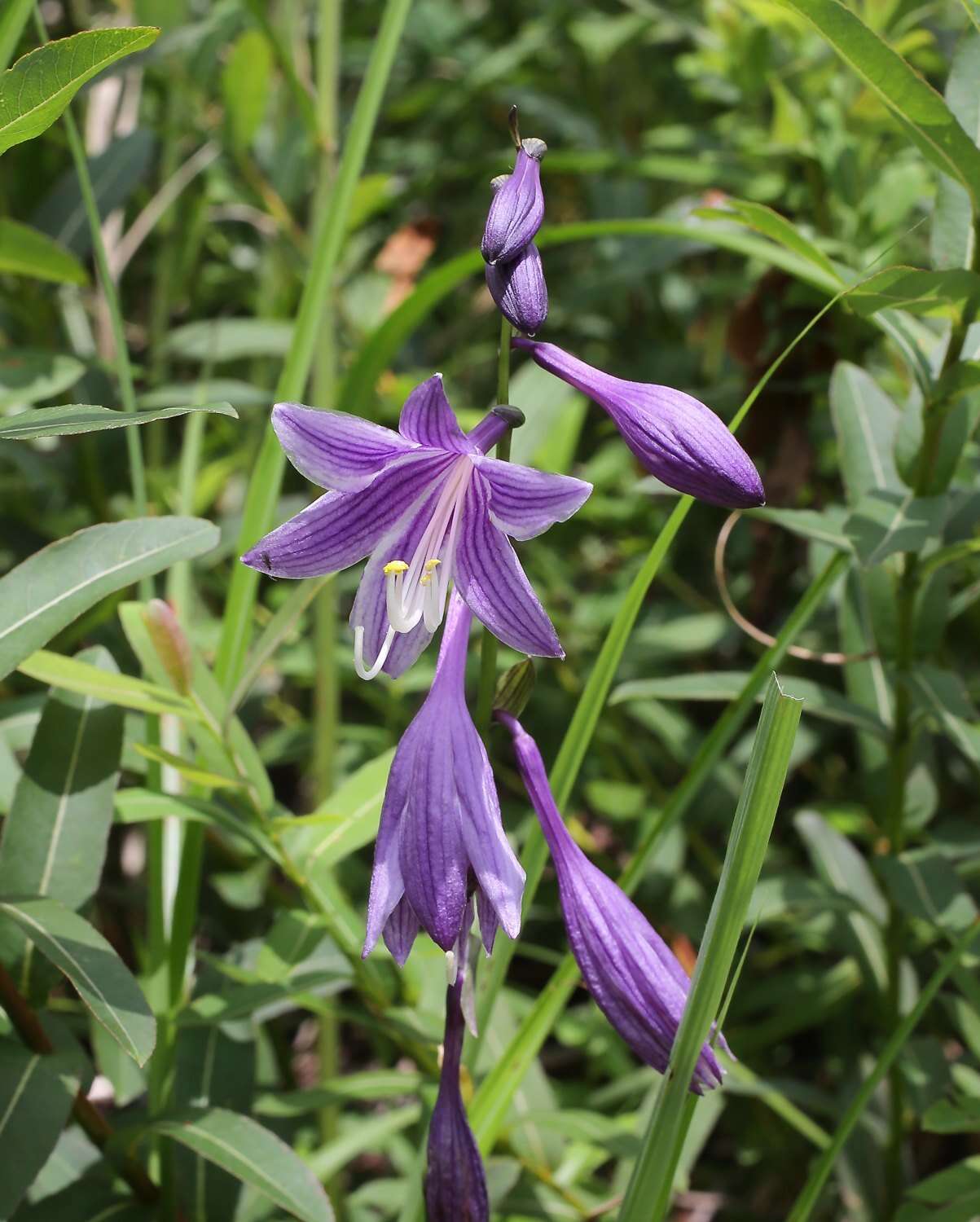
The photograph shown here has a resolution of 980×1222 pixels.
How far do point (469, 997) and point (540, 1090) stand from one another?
751 millimetres

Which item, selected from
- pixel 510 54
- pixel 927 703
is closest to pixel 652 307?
pixel 510 54

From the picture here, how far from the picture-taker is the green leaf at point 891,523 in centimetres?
135

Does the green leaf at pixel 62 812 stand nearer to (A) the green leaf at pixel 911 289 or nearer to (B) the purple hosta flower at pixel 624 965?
(B) the purple hosta flower at pixel 624 965

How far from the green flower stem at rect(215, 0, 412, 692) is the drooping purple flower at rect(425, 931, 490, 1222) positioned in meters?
0.55

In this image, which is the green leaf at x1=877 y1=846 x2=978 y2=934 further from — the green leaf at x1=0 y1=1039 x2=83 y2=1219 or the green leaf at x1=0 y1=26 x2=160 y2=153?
the green leaf at x1=0 y1=26 x2=160 y2=153

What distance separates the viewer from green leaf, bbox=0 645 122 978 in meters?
1.32

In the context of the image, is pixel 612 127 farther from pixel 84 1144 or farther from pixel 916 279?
pixel 84 1144

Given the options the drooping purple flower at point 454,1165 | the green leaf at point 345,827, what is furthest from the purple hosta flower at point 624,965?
the green leaf at point 345,827

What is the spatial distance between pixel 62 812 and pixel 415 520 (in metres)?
0.54

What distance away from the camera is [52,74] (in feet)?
3.21

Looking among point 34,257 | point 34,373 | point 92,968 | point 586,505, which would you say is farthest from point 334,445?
point 586,505

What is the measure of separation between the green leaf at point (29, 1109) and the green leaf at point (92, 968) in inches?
5.3

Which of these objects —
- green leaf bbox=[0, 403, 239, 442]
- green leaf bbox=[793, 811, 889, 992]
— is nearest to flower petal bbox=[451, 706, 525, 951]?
green leaf bbox=[0, 403, 239, 442]

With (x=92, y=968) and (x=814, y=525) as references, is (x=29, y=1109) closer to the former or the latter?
(x=92, y=968)
